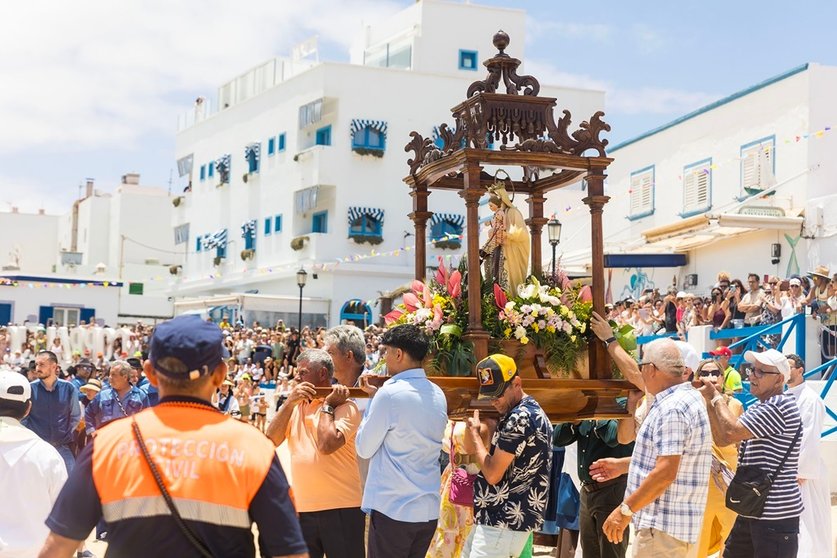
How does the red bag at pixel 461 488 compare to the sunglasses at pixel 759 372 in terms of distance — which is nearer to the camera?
the sunglasses at pixel 759 372

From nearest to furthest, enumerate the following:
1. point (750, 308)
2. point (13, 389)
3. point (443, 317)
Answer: point (13, 389)
point (443, 317)
point (750, 308)

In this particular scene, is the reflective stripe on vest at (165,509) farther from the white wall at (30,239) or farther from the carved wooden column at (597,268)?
the white wall at (30,239)

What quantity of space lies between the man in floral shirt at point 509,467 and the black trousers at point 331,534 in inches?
32.4

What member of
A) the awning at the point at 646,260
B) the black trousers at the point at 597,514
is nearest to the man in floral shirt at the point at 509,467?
the black trousers at the point at 597,514

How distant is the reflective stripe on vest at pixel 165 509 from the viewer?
3430 millimetres

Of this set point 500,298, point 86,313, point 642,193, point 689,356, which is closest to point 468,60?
Answer: point 642,193

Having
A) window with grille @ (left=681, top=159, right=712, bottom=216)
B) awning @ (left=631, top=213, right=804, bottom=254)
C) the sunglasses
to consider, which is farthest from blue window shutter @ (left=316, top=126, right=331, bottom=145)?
the sunglasses

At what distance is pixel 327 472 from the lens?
21.8ft

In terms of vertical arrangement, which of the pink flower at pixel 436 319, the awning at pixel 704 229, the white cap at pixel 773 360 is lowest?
the white cap at pixel 773 360

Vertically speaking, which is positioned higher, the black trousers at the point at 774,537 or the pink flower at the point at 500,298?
the pink flower at the point at 500,298

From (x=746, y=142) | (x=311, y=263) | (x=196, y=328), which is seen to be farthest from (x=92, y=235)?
(x=196, y=328)

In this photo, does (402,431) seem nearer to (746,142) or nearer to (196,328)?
(196,328)

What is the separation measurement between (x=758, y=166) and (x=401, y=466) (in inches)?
695

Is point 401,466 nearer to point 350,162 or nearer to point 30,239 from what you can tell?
point 350,162
